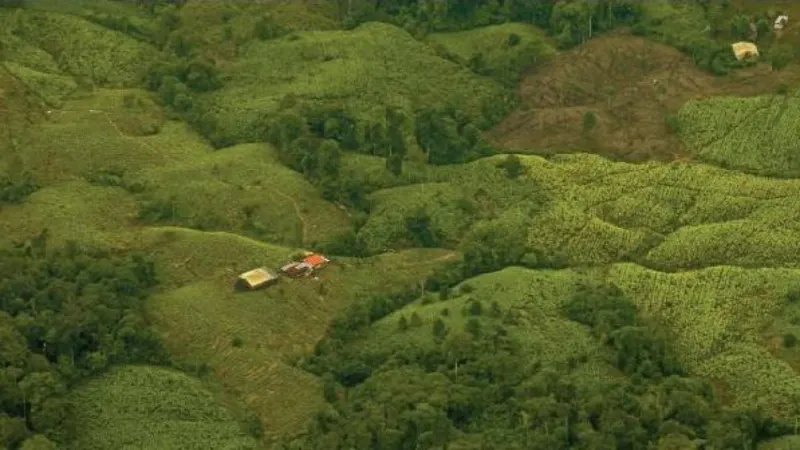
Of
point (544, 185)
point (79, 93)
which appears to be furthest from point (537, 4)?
point (79, 93)

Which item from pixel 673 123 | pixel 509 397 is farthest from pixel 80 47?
pixel 509 397

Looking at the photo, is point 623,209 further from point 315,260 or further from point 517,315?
point 315,260

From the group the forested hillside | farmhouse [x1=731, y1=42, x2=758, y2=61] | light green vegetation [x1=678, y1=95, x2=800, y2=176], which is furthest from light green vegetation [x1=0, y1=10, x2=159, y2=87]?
farmhouse [x1=731, y1=42, x2=758, y2=61]

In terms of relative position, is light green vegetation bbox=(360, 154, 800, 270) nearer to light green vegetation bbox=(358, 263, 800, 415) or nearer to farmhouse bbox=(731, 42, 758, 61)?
light green vegetation bbox=(358, 263, 800, 415)

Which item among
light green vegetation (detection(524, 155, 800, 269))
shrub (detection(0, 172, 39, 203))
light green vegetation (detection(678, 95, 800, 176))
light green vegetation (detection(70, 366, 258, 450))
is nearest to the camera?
light green vegetation (detection(70, 366, 258, 450))

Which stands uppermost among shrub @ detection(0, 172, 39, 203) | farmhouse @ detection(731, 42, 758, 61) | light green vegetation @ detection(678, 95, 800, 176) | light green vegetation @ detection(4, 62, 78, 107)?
farmhouse @ detection(731, 42, 758, 61)

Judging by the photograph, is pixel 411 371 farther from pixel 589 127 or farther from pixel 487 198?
pixel 589 127

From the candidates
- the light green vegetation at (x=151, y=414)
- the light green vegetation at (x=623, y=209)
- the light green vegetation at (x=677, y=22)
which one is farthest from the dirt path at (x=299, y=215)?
the light green vegetation at (x=677, y=22)
